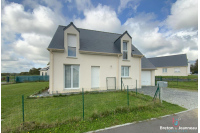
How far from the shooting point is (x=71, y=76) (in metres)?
8.80

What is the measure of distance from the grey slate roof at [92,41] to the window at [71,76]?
210cm

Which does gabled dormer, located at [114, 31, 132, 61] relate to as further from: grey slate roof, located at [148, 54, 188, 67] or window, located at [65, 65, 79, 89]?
grey slate roof, located at [148, 54, 188, 67]

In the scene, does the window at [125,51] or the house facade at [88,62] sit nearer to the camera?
the house facade at [88,62]

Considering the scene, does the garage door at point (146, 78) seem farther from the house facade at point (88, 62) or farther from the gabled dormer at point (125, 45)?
the gabled dormer at point (125, 45)

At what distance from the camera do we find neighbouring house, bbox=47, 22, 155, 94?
27.4 ft

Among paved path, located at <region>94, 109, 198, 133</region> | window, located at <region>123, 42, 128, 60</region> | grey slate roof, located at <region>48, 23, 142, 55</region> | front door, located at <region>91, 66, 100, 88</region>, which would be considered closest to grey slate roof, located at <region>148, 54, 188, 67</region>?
grey slate roof, located at <region>48, 23, 142, 55</region>

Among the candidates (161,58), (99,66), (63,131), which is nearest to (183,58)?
(161,58)

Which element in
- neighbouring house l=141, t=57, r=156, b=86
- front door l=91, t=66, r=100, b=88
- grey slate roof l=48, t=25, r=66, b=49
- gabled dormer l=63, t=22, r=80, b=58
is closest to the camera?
grey slate roof l=48, t=25, r=66, b=49

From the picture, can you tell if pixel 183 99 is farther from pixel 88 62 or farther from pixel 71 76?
pixel 71 76

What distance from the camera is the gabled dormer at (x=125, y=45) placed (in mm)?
10595

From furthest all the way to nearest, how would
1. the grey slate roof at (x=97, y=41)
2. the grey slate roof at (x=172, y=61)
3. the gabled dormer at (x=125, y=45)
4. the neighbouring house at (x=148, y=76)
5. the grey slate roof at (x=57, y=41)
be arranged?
the grey slate roof at (x=172, y=61) < the neighbouring house at (x=148, y=76) < the gabled dormer at (x=125, y=45) < the grey slate roof at (x=97, y=41) < the grey slate roof at (x=57, y=41)

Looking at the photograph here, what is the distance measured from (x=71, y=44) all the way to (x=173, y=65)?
3399 cm

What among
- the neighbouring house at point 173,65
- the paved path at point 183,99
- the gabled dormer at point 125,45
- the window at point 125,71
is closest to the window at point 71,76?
the window at point 125,71

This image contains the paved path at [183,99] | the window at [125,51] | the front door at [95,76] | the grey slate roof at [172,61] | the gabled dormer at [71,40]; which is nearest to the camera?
the paved path at [183,99]
